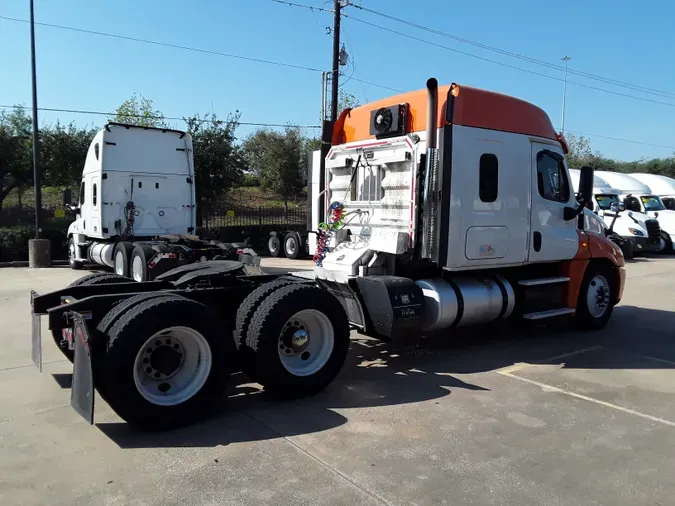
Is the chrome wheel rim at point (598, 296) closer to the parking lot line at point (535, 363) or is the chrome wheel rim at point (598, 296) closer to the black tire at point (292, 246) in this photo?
the parking lot line at point (535, 363)

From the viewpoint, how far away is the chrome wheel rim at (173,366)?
457 cm

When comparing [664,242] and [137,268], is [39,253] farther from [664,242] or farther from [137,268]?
[664,242]

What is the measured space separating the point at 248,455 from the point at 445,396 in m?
2.21

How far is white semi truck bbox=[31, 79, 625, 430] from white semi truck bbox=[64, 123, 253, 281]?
573cm

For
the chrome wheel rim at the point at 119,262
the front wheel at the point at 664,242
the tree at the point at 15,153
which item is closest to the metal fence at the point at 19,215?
the tree at the point at 15,153

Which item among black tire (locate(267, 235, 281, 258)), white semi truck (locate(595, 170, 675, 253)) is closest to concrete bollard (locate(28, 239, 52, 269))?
black tire (locate(267, 235, 281, 258))

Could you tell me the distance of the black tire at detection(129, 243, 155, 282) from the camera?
11.3 meters

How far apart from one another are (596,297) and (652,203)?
58.5 feet

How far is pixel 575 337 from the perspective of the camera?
8219mm

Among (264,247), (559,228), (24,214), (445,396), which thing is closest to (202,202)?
(264,247)

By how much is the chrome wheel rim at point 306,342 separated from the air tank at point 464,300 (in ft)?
5.22

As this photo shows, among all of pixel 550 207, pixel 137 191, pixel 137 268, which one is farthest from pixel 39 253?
pixel 550 207

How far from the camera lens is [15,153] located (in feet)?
79.1

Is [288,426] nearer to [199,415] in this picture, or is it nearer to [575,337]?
[199,415]
